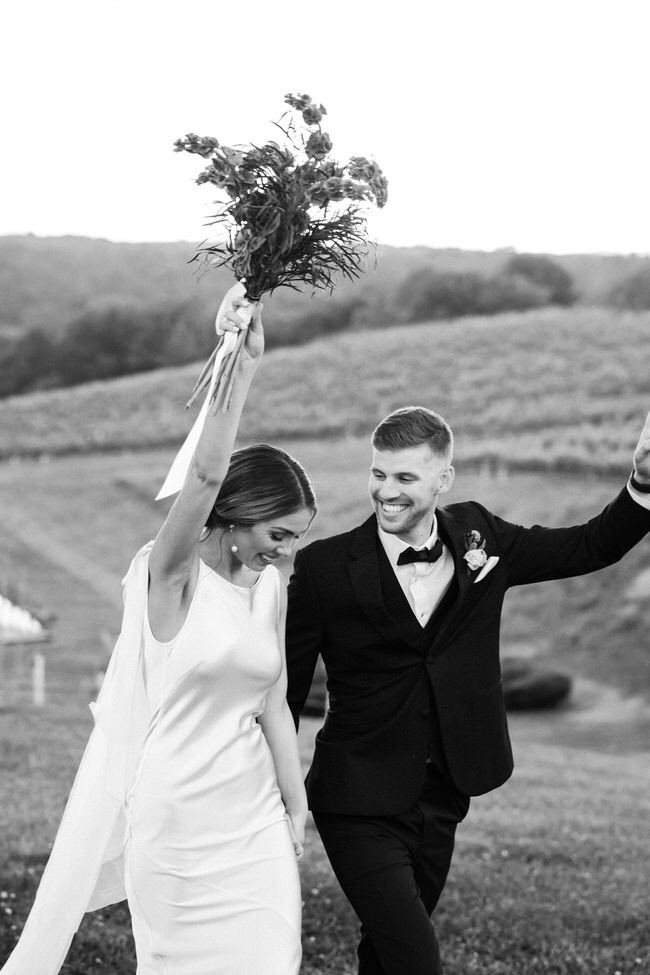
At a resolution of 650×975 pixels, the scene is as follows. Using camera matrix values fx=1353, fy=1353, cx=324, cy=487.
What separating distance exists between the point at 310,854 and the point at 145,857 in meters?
4.60

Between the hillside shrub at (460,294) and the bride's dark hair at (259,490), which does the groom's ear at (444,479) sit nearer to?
the bride's dark hair at (259,490)

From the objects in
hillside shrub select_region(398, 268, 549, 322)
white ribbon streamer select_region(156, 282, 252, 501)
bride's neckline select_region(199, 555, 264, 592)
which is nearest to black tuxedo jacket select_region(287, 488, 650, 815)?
bride's neckline select_region(199, 555, 264, 592)

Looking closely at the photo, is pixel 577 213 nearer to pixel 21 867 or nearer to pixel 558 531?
pixel 21 867

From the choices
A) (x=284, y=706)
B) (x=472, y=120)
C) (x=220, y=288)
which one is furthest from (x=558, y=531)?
(x=220, y=288)

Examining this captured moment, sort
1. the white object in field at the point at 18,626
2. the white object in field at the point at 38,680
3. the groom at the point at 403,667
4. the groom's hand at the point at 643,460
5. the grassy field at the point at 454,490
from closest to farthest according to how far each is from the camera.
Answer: the groom at the point at 403,667 → the groom's hand at the point at 643,460 → the grassy field at the point at 454,490 → the white object in field at the point at 38,680 → the white object in field at the point at 18,626

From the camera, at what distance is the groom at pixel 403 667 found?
391cm

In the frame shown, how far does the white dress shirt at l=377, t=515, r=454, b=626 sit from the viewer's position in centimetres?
402

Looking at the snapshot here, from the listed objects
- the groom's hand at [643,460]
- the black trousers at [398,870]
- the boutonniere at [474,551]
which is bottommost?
the black trousers at [398,870]

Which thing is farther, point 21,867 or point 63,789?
point 63,789

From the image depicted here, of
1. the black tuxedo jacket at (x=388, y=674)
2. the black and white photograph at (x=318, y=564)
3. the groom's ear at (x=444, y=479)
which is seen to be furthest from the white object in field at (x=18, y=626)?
the groom's ear at (x=444, y=479)

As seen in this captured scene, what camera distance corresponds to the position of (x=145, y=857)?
355 centimetres

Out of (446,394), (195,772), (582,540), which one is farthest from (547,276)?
(195,772)

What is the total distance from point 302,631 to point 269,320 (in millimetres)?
10996

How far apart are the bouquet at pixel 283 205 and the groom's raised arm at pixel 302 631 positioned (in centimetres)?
86
